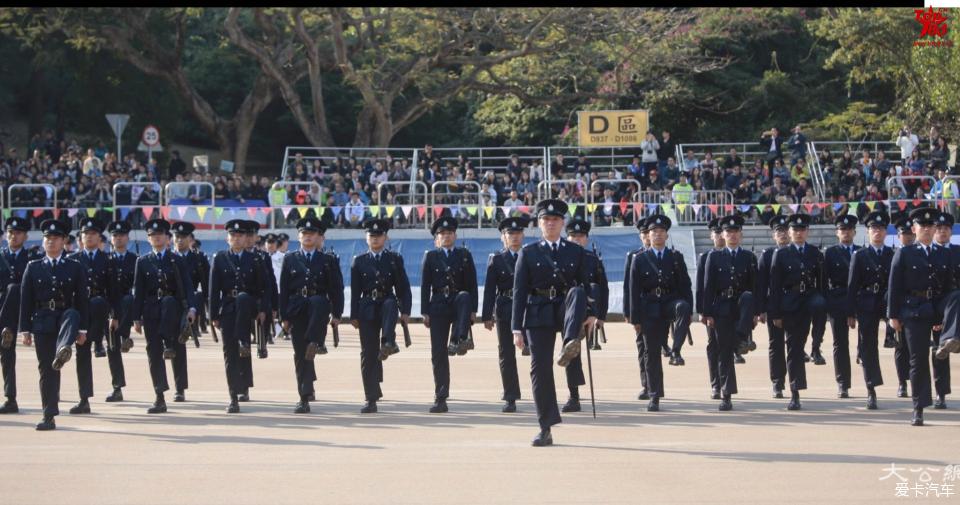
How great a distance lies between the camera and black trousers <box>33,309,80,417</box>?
12.2m

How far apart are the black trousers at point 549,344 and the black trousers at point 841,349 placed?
14.6 ft

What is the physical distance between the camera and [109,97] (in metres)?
43.9

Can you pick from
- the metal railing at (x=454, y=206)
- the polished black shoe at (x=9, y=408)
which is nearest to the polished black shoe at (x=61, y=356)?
the polished black shoe at (x=9, y=408)

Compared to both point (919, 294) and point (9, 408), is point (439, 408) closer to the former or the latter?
point (9, 408)

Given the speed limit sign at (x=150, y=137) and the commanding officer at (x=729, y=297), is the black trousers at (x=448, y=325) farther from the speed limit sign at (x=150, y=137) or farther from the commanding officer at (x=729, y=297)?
the speed limit sign at (x=150, y=137)

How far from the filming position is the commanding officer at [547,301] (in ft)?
36.0

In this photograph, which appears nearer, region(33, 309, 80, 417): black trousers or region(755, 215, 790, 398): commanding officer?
region(33, 309, 80, 417): black trousers

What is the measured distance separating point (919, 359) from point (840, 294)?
2.72 m

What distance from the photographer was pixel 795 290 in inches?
540

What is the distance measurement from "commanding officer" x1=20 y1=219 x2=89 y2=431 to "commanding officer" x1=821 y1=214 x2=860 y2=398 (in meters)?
7.65

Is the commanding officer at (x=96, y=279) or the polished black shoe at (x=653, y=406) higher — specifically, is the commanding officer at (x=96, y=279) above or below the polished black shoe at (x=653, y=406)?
above

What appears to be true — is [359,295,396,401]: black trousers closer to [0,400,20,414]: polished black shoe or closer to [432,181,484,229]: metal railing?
[0,400,20,414]: polished black shoe

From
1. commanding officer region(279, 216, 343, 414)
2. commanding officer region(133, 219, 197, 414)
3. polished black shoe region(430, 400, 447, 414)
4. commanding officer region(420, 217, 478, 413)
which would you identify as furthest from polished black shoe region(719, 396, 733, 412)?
commanding officer region(133, 219, 197, 414)

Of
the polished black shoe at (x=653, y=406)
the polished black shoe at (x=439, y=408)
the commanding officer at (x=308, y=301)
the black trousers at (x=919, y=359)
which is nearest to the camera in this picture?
the black trousers at (x=919, y=359)
